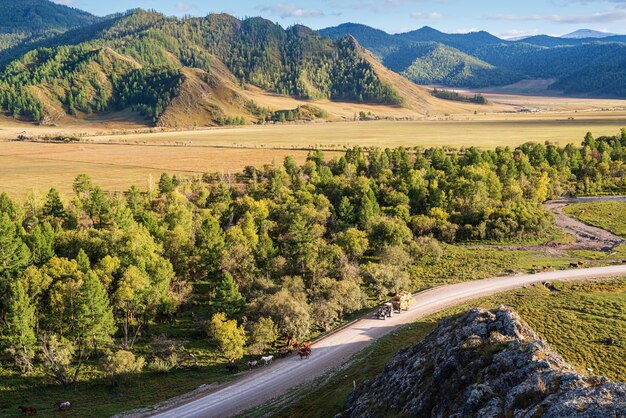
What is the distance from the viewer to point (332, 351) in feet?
198

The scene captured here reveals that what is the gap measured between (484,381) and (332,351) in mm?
34687

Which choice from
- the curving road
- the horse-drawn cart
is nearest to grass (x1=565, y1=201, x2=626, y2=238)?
the curving road

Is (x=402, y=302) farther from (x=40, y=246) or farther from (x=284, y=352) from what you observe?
(x=40, y=246)

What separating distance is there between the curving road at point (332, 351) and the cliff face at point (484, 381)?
16109mm

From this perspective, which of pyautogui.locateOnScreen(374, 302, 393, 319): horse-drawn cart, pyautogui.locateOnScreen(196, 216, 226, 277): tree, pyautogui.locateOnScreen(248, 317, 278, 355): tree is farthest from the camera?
pyautogui.locateOnScreen(196, 216, 226, 277): tree

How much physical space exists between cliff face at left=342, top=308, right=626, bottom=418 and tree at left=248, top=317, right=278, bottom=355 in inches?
1002

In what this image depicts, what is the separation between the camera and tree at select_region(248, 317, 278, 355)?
2464 inches

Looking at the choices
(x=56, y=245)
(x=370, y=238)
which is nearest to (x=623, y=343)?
(x=370, y=238)

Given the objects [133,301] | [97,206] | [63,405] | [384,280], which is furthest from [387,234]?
[97,206]

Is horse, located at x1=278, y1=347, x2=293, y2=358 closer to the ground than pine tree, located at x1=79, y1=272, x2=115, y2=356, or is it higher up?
closer to the ground

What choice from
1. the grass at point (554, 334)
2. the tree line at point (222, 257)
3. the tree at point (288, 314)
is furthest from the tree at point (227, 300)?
the grass at point (554, 334)

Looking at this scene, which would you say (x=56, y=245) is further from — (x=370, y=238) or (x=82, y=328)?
(x=370, y=238)

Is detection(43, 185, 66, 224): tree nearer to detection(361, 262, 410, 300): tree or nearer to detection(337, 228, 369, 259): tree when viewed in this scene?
detection(337, 228, 369, 259): tree

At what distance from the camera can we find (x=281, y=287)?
241ft
